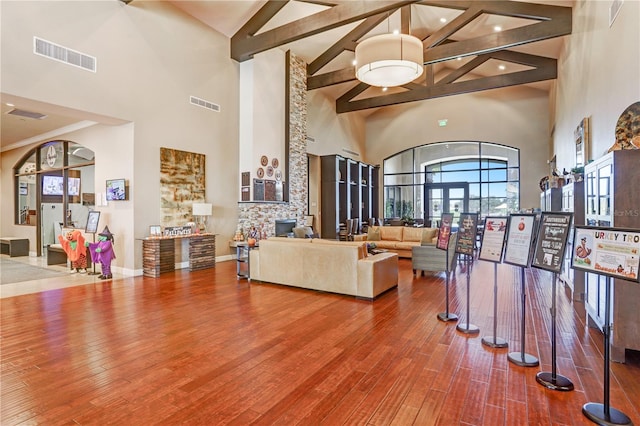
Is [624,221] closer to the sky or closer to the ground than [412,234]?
closer to the sky

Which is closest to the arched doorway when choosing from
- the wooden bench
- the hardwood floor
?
the wooden bench

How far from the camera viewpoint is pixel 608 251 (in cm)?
209

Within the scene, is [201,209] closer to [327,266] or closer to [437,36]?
[327,266]

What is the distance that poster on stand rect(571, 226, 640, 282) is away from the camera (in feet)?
6.38

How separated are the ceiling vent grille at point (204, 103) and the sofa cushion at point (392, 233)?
516cm

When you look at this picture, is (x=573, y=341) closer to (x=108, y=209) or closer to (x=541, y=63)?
(x=108, y=209)

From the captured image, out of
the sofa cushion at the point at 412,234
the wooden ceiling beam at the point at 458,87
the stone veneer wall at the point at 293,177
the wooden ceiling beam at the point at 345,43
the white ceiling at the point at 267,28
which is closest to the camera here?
the white ceiling at the point at 267,28

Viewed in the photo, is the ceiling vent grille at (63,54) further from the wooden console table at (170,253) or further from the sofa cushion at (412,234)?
the sofa cushion at (412,234)

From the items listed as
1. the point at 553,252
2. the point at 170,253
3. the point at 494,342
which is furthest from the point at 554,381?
the point at 170,253

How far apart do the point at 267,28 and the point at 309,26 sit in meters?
1.86

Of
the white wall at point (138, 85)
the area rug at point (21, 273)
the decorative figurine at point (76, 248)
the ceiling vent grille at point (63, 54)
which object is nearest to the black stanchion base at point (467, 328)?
the white wall at point (138, 85)

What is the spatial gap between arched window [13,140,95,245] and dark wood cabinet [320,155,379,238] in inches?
268

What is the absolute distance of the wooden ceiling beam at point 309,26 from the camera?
6469 millimetres

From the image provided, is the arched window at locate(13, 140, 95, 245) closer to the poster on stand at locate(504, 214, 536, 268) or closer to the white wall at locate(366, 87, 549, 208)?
the poster on stand at locate(504, 214, 536, 268)
